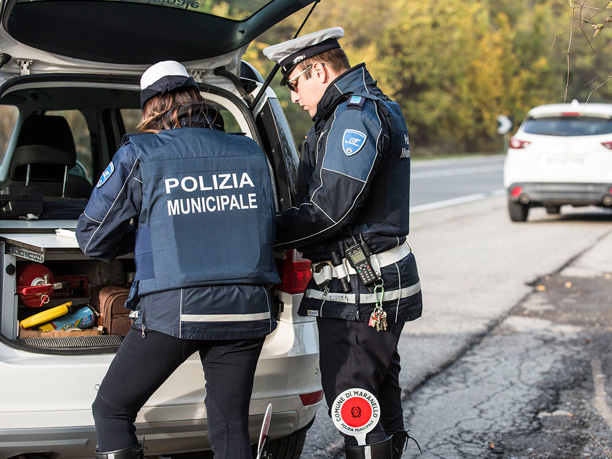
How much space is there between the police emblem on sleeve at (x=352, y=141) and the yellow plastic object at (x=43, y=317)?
1414mm

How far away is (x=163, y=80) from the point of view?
2891mm

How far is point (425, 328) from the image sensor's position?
6957 millimetres

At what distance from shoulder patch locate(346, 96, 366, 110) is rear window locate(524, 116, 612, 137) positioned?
11088 millimetres

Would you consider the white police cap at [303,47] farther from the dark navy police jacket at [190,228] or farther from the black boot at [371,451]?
the black boot at [371,451]

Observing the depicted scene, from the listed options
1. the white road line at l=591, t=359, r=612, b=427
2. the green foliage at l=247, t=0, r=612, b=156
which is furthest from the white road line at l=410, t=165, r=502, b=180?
the white road line at l=591, t=359, r=612, b=427

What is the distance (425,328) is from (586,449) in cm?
261

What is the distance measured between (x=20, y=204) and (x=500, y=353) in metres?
3.68

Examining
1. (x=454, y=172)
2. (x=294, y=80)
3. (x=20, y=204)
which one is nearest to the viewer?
(x=294, y=80)

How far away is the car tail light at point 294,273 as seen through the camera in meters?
3.60

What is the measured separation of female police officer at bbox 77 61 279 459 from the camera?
2756mm

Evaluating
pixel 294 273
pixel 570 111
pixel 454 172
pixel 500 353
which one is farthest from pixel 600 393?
pixel 454 172

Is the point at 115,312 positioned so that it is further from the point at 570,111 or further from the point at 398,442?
the point at 570,111

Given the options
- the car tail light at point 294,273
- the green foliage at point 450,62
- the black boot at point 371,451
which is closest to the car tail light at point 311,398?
the black boot at point 371,451

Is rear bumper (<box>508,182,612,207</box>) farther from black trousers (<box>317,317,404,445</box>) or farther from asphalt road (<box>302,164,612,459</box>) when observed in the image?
black trousers (<box>317,317,404,445</box>)
